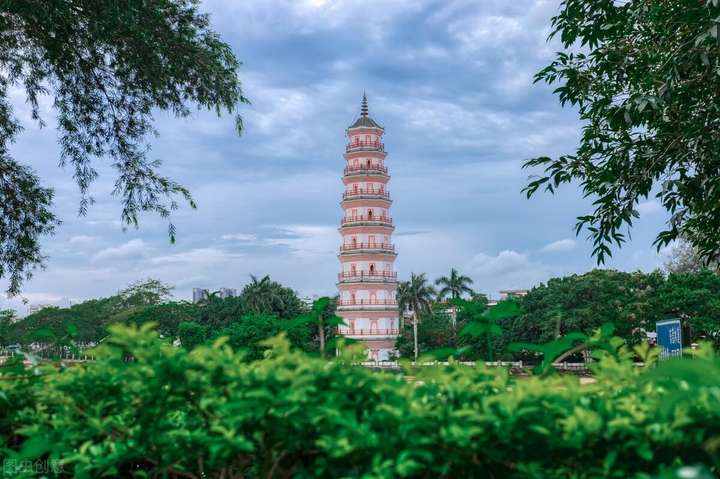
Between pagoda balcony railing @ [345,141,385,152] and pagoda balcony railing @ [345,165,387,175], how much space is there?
1179mm

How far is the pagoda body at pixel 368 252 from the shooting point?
42969 mm

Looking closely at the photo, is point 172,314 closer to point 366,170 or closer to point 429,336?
point 366,170

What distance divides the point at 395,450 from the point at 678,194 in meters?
7.66

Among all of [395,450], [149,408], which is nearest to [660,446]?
[395,450]

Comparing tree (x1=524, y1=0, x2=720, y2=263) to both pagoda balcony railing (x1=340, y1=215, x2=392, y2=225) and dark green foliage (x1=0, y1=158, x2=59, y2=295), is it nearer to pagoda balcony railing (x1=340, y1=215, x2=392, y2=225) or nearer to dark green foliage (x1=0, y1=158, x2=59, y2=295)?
dark green foliage (x1=0, y1=158, x2=59, y2=295)

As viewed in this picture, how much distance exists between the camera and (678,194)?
8164 millimetres

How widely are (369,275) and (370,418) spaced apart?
136 feet

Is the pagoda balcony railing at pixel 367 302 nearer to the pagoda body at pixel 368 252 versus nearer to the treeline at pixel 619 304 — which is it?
the pagoda body at pixel 368 252

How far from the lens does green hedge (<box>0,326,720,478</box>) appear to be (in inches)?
63.7

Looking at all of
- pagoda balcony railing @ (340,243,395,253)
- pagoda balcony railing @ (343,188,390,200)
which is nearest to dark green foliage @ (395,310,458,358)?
pagoda balcony railing @ (340,243,395,253)

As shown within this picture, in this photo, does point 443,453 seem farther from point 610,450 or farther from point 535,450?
point 610,450

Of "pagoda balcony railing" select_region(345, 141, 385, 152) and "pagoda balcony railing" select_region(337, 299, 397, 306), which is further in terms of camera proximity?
"pagoda balcony railing" select_region(345, 141, 385, 152)

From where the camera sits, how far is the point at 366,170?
4353cm

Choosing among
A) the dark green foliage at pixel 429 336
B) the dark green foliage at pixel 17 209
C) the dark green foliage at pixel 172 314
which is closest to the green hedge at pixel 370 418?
the dark green foliage at pixel 17 209
